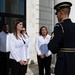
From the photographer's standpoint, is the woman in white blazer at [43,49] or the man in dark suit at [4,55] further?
the man in dark suit at [4,55]

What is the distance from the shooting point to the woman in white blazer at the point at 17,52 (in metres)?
6.58

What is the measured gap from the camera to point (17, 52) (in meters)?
6.62

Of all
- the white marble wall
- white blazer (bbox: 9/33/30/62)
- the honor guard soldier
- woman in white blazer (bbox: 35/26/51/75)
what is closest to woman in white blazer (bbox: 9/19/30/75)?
white blazer (bbox: 9/33/30/62)

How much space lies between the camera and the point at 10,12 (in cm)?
1201

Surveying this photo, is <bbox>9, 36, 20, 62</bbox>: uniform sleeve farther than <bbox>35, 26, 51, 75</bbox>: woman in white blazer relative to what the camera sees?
No

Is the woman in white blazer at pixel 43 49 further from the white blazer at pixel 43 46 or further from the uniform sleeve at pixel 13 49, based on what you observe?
the uniform sleeve at pixel 13 49

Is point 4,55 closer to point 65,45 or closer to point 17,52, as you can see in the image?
point 17,52

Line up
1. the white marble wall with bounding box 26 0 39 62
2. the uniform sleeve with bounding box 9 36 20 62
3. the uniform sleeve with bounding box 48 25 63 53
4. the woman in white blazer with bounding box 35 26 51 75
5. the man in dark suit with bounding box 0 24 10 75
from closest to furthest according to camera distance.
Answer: the uniform sleeve with bounding box 48 25 63 53 < the uniform sleeve with bounding box 9 36 20 62 < the woman in white blazer with bounding box 35 26 51 75 < the man in dark suit with bounding box 0 24 10 75 < the white marble wall with bounding box 26 0 39 62

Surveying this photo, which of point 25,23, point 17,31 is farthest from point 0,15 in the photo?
point 17,31

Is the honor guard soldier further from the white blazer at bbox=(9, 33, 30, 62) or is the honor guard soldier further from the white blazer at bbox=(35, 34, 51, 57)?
the white blazer at bbox=(35, 34, 51, 57)

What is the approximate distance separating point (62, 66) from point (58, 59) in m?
0.12

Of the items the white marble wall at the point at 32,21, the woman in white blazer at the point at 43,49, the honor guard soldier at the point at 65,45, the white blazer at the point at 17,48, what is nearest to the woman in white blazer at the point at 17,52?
the white blazer at the point at 17,48

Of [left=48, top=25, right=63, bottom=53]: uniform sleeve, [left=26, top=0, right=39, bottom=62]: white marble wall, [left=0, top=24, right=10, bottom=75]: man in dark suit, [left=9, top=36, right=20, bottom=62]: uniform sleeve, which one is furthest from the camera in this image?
[left=26, top=0, right=39, bottom=62]: white marble wall

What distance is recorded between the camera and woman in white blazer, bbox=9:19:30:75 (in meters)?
Result: 6.58
